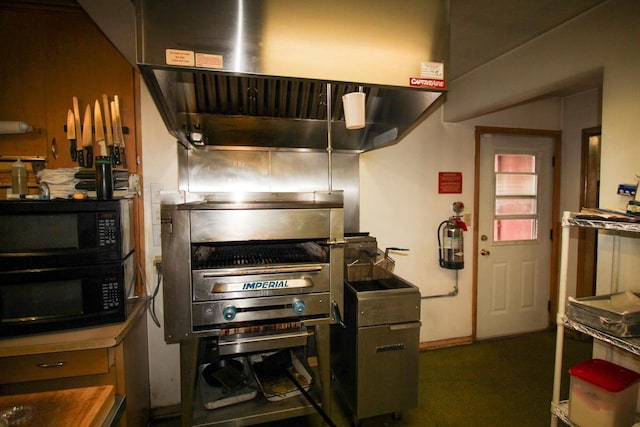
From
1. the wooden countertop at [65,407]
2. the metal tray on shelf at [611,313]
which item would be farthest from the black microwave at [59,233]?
the metal tray on shelf at [611,313]

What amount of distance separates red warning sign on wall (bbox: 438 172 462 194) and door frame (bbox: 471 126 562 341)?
0.18 metres

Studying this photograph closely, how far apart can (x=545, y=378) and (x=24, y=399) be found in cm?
312

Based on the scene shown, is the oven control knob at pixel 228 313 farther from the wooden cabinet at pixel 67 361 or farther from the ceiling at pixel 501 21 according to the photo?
the ceiling at pixel 501 21

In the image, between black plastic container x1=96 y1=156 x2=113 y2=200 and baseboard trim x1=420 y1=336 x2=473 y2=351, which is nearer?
black plastic container x1=96 y1=156 x2=113 y2=200

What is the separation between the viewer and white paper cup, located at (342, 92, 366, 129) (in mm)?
1223

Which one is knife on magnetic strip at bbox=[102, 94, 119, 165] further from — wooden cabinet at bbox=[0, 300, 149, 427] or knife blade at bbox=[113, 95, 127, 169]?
wooden cabinet at bbox=[0, 300, 149, 427]

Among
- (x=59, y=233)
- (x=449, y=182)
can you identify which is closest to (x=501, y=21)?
(x=449, y=182)

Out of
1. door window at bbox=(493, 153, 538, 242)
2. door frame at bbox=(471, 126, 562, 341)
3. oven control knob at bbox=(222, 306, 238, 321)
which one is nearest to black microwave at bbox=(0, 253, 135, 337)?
oven control knob at bbox=(222, 306, 238, 321)

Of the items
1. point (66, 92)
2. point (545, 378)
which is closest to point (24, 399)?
point (66, 92)

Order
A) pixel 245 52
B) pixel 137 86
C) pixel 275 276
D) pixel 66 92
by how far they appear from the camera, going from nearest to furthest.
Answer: pixel 245 52
pixel 275 276
pixel 66 92
pixel 137 86

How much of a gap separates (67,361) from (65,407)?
33.6 inches

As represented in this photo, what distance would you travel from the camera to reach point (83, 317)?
142 centimetres

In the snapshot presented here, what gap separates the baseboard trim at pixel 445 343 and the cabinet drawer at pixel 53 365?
2.46 metres

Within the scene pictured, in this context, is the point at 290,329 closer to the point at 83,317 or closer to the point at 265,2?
the point at 83,317
